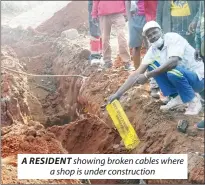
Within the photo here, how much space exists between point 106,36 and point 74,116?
1.24 m

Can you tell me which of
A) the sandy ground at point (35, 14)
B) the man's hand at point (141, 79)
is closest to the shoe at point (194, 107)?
the man's hand at point (141, 79)

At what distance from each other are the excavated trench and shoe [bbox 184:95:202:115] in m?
0.07

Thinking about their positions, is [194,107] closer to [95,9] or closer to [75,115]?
[95,9]

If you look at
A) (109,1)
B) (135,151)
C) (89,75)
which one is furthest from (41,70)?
(135,151)

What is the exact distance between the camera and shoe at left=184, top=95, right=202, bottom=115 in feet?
13.0

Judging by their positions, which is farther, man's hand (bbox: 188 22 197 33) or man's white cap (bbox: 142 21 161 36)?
man's white cap (bbox: 142 21 161 36)

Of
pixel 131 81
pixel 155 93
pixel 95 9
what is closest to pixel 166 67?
pixel 131 81

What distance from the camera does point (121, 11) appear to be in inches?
183

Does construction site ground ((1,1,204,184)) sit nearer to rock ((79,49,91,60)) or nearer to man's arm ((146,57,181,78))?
rock ((79,49,91,60))

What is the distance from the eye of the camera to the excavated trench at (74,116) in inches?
155

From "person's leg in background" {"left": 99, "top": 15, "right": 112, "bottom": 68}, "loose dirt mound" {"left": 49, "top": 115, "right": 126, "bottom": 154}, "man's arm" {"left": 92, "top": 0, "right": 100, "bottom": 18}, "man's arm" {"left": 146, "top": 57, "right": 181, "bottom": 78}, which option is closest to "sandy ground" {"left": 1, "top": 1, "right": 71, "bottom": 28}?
"man's arm" {"left": 92, "top": 0, "right": 100, "bottom": 18}

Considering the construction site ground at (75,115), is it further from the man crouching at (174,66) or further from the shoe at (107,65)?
the man crouching at (174,66)
